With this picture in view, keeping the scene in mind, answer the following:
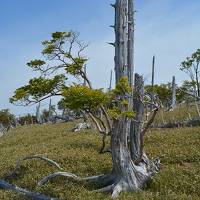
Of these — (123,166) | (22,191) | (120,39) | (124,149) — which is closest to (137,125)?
(124,149)

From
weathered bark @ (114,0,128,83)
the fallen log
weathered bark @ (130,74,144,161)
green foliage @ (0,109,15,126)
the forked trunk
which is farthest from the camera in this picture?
green foliage @ (0,109,15,126)

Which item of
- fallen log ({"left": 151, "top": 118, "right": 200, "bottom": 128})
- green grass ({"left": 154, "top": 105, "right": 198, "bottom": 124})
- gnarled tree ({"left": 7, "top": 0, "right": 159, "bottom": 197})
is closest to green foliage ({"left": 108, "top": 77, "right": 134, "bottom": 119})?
gnarled tree ({"left": 7, "top": 0, "right": 159, "bottom": 197})

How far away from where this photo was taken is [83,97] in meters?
12.4

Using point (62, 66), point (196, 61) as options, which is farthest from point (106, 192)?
point (196, 61)

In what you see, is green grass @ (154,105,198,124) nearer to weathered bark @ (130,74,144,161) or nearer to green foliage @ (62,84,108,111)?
weathered bark @ (130,74,144,161)

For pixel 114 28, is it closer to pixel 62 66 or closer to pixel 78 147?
pixel 62 66

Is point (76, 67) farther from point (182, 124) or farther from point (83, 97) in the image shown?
point (182, 124)

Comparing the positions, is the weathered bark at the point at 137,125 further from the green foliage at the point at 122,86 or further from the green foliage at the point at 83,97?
the green foliage at the point at 83,97

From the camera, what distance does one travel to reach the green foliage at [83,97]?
40.8ft

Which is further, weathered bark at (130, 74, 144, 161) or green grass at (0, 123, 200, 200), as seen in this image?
weathered bark at (130, 74, 144, 161)

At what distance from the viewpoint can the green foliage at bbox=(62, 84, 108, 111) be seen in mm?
12422

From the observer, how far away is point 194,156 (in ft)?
47.7

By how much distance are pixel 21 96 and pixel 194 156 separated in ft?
20.1

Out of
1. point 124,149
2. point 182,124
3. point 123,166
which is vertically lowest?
point 123,166
